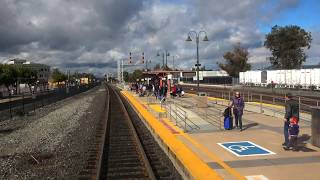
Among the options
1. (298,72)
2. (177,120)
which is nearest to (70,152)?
(177,120)

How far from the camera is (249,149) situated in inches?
523

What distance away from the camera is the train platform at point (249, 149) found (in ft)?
33.9

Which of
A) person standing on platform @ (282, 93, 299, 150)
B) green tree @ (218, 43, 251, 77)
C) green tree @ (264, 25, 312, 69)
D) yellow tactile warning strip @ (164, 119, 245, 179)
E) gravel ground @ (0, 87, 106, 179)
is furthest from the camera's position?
green tree @ (218, 43, 251, 77)

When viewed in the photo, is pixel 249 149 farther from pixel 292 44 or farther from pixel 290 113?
pixel 292 44

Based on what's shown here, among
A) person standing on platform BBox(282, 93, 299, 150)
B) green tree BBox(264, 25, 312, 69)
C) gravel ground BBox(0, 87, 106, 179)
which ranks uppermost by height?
green tree BBox(264, 25, 312, 69)

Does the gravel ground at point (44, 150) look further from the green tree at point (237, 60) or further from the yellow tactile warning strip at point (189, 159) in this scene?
the green tree at point (237, 60)

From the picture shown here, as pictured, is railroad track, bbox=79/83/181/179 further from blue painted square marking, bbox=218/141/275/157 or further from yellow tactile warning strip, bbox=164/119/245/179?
blue painted square marking, bbox=218/141/275/157

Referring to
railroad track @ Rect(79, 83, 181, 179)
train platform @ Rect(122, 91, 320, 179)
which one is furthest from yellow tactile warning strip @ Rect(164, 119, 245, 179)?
railroad track @ Rect(79, 83, 181, 179)

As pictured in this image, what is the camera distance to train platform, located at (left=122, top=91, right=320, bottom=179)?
10.3m

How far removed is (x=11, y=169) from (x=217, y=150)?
5423 mm

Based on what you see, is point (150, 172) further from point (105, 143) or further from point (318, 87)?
point (318, 87)

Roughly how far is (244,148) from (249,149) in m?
0.22

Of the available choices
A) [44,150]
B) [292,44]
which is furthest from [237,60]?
[44,150]

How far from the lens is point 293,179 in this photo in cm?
945
